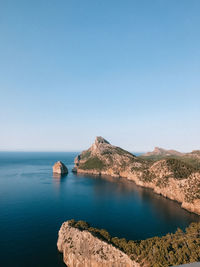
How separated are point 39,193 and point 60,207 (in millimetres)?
32649

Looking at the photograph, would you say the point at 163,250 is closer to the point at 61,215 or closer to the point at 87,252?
the point at 87,252

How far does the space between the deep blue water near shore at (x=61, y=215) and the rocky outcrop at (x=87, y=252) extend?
4434 mm

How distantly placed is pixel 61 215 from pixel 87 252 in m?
40.7

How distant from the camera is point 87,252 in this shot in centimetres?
4281

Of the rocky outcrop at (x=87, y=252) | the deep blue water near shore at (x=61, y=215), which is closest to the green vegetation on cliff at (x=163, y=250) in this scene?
the rocky outcrop at (x=87, y=252)

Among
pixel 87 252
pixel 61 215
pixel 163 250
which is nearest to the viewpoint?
pixel 163 250

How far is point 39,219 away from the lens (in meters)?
73.7

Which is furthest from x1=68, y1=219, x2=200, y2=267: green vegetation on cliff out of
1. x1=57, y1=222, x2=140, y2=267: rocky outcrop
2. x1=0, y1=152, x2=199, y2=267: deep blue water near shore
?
x1=0, y1=152, x2=199, y2=267: deep blue water near shore

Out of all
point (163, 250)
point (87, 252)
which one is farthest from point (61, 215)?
point (163, 250)

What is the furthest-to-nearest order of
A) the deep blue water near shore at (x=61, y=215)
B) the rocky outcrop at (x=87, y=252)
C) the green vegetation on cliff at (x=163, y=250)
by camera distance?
the deep blue water near shore at (x=61, y=215) → the rocky outcrop at (x=87, y=252) → the green vegetation on cliff at (x=163, y=250)

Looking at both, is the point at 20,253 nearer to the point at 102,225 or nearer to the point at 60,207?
the point at 102,225

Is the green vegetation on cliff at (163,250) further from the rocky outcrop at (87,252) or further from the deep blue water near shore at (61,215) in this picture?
the deep blue water near shore at (61,215)

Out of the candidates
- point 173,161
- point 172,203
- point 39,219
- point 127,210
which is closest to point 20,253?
point 39,219

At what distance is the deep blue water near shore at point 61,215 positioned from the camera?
51062mm
